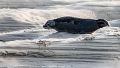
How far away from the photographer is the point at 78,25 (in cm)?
970

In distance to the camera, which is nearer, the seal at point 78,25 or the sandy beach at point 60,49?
the sandy beach at point 60,49

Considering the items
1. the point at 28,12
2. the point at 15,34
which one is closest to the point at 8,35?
the point at 15,34

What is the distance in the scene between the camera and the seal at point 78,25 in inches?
377

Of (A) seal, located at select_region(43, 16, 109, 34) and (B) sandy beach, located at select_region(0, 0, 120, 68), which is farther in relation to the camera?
(A) seal, located at select_region(43, 16, 109, 34)

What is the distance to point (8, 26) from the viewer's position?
1192 centimetres

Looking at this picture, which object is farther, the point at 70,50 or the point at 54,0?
the point at 54,0

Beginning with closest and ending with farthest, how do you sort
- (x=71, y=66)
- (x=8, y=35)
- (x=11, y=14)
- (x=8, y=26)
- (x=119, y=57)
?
(x=71, y=66), (x=119, y=57), (x=8, y=35), (x=8, y=26), (x=11, y=14)

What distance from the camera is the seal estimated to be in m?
9.59

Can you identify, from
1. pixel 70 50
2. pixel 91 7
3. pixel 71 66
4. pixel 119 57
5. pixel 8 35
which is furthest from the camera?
pixel 91 7

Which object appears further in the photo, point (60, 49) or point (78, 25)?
point (78, 25)

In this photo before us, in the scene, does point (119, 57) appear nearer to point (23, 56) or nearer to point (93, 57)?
point (93, 57)

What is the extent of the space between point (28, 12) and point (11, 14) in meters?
0.94

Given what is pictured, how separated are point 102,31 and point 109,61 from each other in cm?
303

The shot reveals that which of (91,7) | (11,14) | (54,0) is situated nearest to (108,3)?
(91,7)
